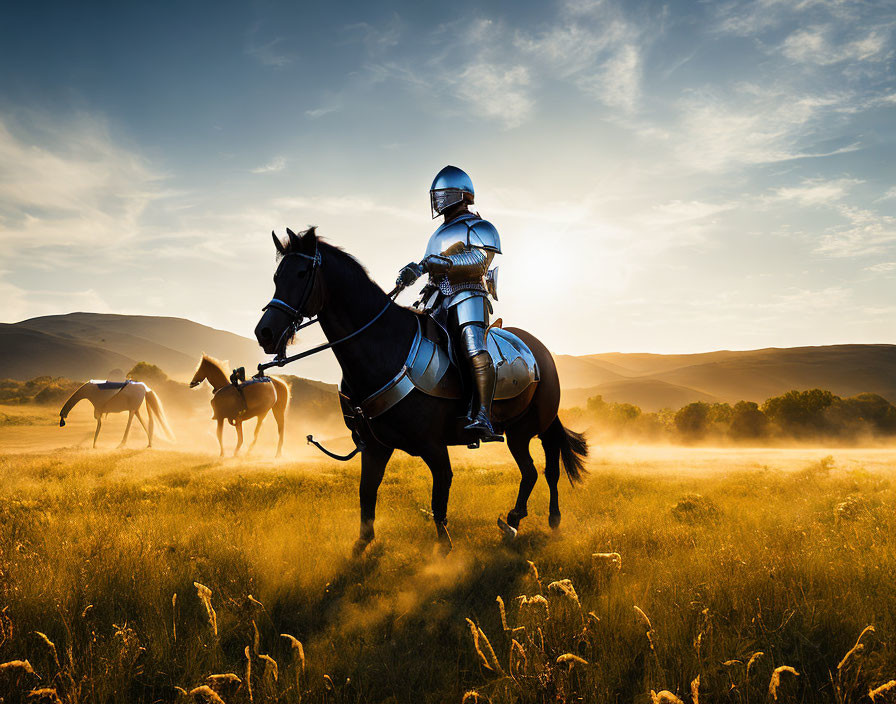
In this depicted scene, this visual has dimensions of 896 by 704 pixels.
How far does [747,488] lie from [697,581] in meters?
6.88

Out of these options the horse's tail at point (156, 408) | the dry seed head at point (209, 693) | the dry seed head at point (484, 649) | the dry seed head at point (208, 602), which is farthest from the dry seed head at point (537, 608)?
the horse's tail at point (156, 408)

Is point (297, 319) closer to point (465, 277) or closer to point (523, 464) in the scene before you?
point (465, 277)

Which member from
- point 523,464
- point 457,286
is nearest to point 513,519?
point 523,464

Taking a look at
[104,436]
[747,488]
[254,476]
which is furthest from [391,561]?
[104,436]

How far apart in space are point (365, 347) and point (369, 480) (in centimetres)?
172

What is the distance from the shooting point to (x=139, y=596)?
13.7ft

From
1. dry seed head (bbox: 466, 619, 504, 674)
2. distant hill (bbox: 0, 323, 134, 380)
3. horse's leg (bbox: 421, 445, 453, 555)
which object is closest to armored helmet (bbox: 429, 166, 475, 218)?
horse's leg (bbox: 421, 445, 453, 555)

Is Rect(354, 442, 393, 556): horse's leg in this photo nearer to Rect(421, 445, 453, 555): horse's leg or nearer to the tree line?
Rect(421, 445, 453, 555): horse's leg

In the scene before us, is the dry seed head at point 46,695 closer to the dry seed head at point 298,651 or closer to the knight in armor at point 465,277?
the dry seed head at point 298,651

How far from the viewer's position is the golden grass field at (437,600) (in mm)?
2941

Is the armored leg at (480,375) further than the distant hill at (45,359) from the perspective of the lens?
No

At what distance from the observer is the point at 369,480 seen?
593 centimetres

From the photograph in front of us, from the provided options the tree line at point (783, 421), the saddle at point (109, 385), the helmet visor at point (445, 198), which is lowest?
the tree line at point (783, 421)

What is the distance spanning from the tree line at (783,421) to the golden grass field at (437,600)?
2576 centimetres
